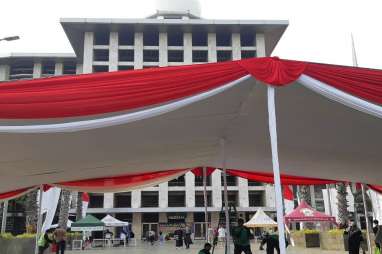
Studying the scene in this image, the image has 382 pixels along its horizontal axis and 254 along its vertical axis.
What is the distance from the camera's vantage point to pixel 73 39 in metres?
59.0

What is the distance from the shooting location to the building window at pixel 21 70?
64125mm

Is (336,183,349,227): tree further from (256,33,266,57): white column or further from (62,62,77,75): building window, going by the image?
(62,62,77,75): building window

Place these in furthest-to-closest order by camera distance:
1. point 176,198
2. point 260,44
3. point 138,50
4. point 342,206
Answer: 1. point 260,44
2. point 138,50
3. point 176,198
4. point 342,206

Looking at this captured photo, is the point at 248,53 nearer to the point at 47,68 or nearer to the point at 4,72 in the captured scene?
the point at 47,68

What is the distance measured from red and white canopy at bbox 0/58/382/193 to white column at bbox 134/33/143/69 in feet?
154

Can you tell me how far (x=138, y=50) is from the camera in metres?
57.8

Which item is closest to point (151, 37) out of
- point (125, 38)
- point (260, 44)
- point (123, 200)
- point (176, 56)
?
point (125, 38)

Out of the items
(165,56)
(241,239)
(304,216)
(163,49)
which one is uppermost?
(163,49)

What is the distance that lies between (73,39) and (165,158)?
52.6 metres

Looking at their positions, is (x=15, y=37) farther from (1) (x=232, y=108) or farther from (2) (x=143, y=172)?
(1) (x=232, y=108)

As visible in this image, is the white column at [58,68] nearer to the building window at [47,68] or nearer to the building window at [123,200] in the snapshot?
the building window at [47,68]

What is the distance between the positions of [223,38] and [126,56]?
13743 mm

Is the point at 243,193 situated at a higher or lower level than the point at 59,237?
higher

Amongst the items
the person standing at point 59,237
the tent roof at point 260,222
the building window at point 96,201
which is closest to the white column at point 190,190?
the building window at point 96,201
